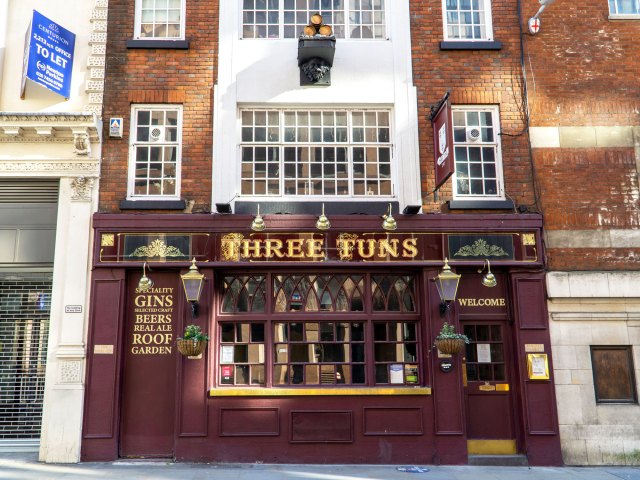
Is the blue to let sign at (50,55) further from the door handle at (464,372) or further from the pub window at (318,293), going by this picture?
the door handle at (464,372)

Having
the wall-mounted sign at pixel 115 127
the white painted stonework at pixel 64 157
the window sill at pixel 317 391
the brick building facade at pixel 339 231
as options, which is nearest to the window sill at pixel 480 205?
the brick building facade at pixel 339 231

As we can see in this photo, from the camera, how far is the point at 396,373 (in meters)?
10.3

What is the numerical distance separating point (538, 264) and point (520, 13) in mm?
4947

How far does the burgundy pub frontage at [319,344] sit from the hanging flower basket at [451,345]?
445 mm

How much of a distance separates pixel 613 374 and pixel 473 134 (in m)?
5.00

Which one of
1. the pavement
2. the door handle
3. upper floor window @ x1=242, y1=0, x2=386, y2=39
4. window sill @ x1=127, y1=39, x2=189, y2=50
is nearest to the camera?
the pavement

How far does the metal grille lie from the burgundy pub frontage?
1.27 meters

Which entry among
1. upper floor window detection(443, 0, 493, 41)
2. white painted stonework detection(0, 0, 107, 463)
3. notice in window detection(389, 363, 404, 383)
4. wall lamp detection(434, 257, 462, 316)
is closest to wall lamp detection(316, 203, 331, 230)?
wall lamp detection(434, 257, 462, 316)

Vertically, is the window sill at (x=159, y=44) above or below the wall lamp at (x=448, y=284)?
above

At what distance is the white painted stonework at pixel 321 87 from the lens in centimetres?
1069

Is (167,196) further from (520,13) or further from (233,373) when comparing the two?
(520,13)

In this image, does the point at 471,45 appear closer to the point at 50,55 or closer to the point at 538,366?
the point at 538,366

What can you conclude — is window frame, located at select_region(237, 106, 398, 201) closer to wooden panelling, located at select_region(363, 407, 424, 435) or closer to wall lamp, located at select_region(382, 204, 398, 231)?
wall lamp, located at select_region(382, 204, 398, 231)

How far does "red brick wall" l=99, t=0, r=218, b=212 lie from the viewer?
10.5 m
